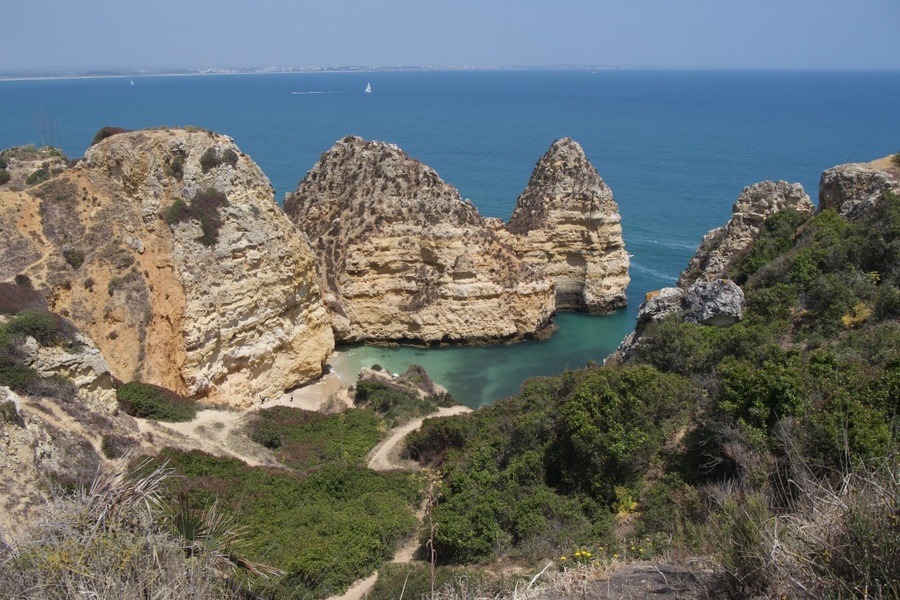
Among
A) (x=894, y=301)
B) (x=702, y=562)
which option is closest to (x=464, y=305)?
(x=894, y=301)

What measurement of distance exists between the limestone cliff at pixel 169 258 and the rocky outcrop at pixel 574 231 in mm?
16530

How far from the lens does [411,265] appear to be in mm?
36281

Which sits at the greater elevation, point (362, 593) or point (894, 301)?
point (894, 301)

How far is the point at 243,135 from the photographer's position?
112m

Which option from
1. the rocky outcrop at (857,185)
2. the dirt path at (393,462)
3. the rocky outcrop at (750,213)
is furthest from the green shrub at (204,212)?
the rocky outcrop at (857,185)

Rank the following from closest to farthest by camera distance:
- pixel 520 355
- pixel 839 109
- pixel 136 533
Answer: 1. pixel 136 533
2. pixel 520 355
3. pixel 839 109

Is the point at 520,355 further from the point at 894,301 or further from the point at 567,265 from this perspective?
the point at 894,301

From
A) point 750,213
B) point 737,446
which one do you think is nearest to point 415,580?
point 737,446

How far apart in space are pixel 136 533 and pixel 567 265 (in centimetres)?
3717

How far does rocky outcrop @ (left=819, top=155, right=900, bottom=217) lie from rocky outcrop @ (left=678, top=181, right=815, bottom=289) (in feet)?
5.54

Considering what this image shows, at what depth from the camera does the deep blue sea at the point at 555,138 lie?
120 ft

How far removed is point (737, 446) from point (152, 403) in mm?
18420

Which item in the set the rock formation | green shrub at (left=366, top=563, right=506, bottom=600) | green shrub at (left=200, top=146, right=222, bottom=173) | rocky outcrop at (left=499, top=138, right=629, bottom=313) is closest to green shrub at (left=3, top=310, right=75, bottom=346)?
green shrub at (left=200, top=146, right=222, bottom=173)

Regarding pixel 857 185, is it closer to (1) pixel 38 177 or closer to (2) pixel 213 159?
(2) pixel 213 159
